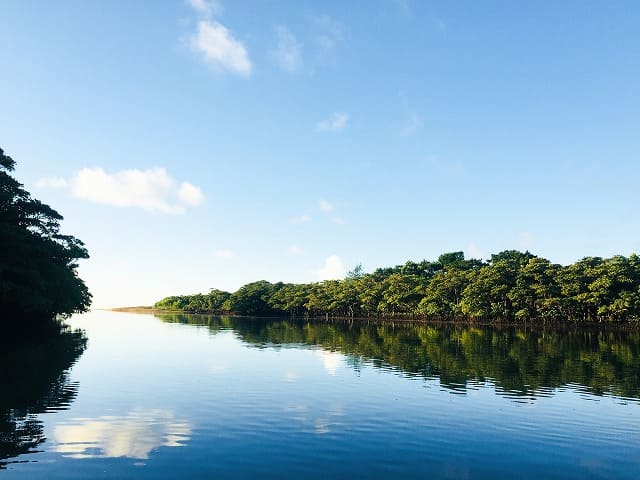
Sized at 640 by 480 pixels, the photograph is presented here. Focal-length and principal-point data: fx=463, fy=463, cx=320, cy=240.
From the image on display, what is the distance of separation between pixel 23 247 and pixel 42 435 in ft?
135

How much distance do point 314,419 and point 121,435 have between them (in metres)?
7.46

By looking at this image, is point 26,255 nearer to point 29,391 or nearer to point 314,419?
point 29,391

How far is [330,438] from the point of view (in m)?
16.7

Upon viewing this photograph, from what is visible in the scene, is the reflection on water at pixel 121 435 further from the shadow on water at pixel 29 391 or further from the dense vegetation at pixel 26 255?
the dense vegetation at pixel 26 255

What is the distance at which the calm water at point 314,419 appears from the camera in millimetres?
13891

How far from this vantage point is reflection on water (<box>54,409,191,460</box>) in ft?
48.2

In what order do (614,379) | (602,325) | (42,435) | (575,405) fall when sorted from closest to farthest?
(42,435)
(575,405)
(614,379)
(602,325)

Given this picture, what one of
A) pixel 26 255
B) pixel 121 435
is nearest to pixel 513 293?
pixel 26 255

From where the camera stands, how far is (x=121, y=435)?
54.2ft

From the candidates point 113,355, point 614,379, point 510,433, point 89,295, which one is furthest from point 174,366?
point 89,295

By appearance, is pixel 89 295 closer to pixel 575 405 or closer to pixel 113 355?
pixel 113 355

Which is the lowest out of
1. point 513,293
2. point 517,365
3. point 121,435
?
point 121,435

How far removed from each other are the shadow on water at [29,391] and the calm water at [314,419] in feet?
0.27

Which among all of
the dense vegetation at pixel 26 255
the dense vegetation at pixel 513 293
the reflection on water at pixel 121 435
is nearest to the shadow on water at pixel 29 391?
the reflection on water at pixel 121 435
